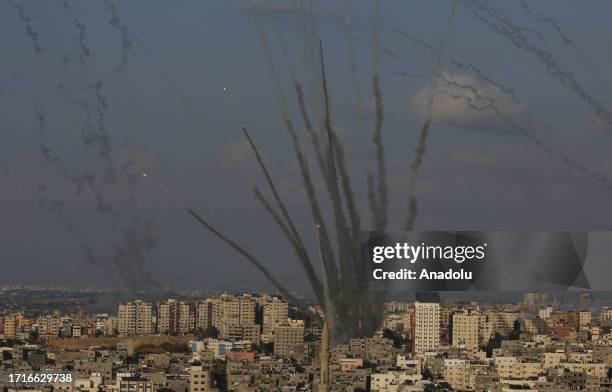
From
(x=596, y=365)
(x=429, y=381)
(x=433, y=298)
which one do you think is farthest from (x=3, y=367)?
(x=433, y=298)

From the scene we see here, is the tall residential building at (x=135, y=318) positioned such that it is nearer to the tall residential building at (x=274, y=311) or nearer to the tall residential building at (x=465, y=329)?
the tall residential building at (x=274, y=311)

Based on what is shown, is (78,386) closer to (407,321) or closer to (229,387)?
(229,387)

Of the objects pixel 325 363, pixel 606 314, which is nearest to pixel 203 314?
pixel 606 314

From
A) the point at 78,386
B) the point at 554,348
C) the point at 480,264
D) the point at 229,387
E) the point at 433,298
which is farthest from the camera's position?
the point at 433,298

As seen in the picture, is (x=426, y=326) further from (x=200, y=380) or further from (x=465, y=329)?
(x=200, y=380)

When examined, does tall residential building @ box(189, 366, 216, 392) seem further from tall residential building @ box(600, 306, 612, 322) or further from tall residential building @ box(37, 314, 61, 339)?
tall residential building @ box(600, 306, 612, 322)

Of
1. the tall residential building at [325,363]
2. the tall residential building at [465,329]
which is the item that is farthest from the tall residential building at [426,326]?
the tall residential building at [325,363]
